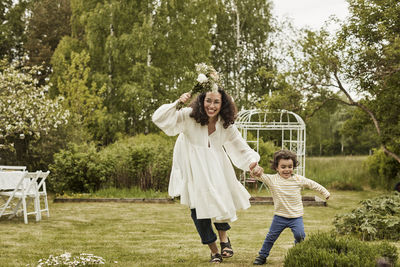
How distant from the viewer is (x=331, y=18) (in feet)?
40.6

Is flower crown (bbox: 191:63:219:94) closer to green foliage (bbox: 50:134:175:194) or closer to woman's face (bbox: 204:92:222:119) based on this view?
woman's face (bbox: 204:92:222:119)

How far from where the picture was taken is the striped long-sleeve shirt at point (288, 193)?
16.8 ft

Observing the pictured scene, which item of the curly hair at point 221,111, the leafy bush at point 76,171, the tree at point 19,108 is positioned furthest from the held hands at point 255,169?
the leafy bush at point 76,171

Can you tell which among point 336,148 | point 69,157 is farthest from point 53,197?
point 336,148

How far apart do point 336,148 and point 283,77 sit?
1050 inches

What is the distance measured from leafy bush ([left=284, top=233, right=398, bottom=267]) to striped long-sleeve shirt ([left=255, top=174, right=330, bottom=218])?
72 cm

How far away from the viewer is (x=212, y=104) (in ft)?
16.4

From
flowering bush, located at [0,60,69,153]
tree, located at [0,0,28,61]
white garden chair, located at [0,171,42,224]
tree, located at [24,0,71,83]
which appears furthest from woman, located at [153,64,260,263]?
tree, located at [0,0,28,61]

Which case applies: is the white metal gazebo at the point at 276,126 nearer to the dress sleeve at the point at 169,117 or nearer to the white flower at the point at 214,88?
the white flower at the point at 214,88

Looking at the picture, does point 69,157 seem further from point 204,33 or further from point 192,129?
point 204,33

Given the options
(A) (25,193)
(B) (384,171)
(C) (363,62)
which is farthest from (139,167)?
(B) (384,171)

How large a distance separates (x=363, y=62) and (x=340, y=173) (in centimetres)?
659

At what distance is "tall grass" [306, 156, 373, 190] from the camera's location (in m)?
16.5

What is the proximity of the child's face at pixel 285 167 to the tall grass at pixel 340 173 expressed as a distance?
38.4ft
